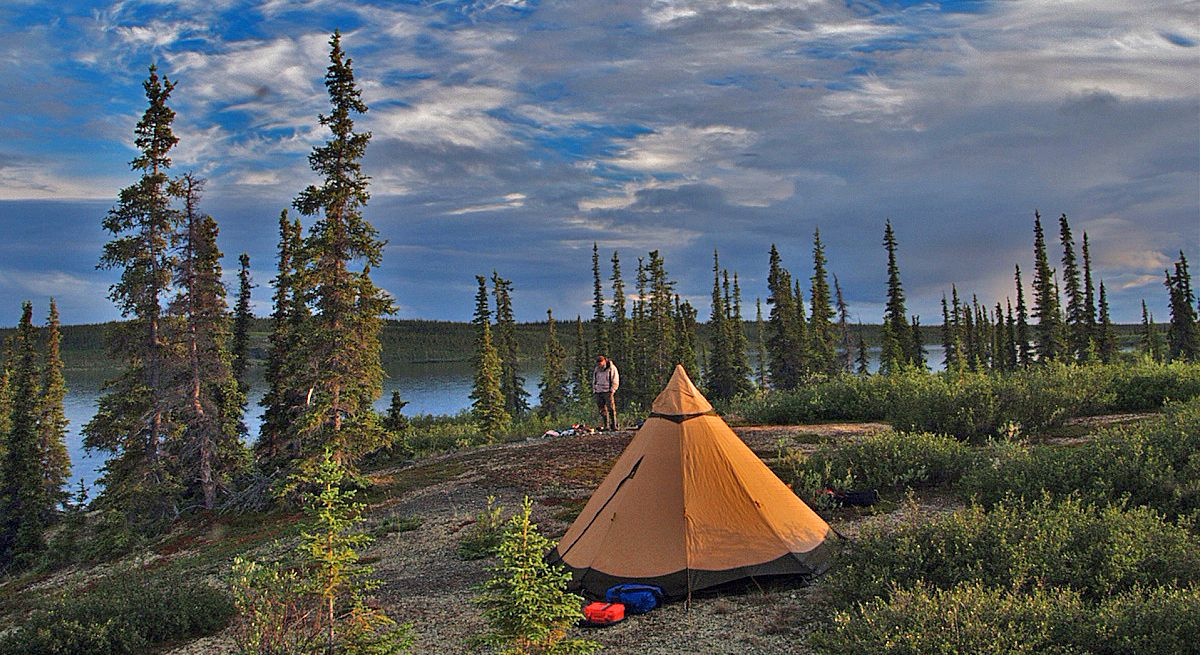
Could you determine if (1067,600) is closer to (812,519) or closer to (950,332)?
(812,519)

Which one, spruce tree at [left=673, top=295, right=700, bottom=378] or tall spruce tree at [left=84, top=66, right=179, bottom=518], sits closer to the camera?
tall spruce tree at [left=84, top=66, right=179, bottom=518]

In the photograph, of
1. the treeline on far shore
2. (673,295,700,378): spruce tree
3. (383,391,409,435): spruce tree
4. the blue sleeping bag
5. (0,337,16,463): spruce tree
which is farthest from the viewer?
the treeline on far shore

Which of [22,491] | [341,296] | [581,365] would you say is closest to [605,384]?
[341,296]

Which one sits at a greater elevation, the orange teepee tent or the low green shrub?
the orange teepee tent

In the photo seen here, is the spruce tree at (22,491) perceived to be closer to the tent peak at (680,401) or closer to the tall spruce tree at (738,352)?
the tent peak at (680,401)

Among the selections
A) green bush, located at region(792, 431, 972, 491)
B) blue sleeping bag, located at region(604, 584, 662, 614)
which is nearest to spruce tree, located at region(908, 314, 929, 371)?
green bush, located at region(792, 431, 972, 491)

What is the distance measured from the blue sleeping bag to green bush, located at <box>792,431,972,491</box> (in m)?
4.37

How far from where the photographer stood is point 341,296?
1798cm

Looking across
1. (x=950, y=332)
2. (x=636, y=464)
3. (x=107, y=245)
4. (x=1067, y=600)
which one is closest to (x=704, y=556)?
(x=636, y=464)

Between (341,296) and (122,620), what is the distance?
32.6 feet

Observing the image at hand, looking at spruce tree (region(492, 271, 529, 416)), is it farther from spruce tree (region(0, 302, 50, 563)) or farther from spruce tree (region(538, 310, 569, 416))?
spruce tree (region(0, 302, 50, 563))

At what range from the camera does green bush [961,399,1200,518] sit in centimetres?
851

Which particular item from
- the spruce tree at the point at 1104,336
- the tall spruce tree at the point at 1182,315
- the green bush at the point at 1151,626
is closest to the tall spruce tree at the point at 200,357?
the green bush at the point at 1151,626

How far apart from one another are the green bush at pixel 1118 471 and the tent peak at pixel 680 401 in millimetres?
3746
